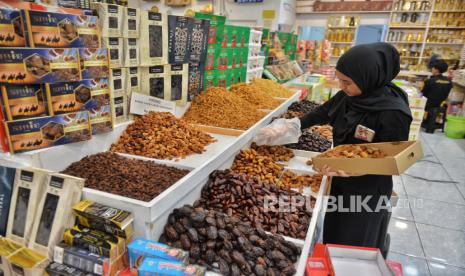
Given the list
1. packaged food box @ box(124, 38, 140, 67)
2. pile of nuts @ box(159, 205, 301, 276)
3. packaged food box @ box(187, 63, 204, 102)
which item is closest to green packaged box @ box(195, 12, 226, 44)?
packaged food box @ box(187, 63, 204, 102)

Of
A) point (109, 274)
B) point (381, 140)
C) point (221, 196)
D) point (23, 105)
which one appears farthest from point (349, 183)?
point (23, 105)

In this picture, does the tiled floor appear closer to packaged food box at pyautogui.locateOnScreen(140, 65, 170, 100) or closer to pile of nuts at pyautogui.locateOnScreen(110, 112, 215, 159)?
pile of nuts at pyautogui.locateOnScreen(110, 112, 215, 159)

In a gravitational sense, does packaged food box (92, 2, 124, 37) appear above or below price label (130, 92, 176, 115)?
above

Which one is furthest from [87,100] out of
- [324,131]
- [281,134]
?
[324,131]

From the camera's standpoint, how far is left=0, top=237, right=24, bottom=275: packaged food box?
121 centimetres

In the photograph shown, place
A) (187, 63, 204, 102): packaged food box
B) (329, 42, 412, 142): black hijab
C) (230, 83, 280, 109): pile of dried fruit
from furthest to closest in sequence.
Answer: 1. (230, 83, 280, 109): pile of dried fruit
2. (187, 63, 204, 102): packaged food box
3. (329, 42, 412, 142): black hijab

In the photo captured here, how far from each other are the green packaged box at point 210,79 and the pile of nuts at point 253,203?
1388 millimetres

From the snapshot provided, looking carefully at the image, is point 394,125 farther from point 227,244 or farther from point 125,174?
point 125,174

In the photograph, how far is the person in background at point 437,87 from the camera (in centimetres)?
683

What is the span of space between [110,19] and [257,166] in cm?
136

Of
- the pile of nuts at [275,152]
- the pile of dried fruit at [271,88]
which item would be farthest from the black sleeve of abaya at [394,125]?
the pile of dried fruit at [271,88]

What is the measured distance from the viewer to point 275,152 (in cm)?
245

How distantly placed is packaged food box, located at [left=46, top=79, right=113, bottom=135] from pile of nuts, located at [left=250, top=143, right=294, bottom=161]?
45.2 inches

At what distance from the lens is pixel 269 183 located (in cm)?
198
